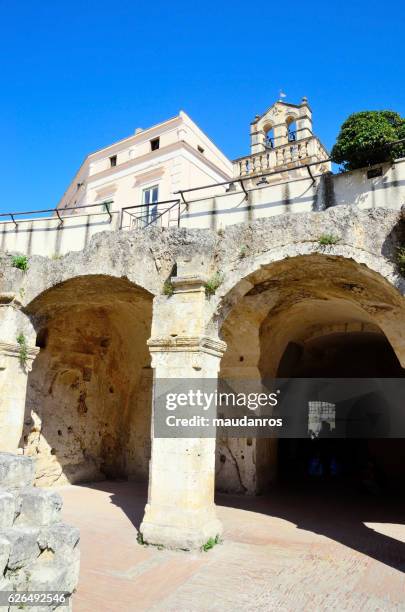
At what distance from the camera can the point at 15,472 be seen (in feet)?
12.6

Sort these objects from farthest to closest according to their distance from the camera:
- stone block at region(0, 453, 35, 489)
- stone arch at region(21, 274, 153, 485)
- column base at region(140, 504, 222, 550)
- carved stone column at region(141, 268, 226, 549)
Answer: stone arch at region(21, 274, 153, 485) → carved stone column at region(141, 268, 226, 549) → column base at region(140, 504, 222, 550) → stone block at region(0, 453, 35, 489)

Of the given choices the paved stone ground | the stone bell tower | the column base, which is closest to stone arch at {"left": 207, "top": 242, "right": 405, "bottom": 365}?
the column base

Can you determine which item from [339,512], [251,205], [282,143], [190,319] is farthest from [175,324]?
[282,143]

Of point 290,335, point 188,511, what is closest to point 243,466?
point 290,335

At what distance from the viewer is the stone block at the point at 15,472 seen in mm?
3781

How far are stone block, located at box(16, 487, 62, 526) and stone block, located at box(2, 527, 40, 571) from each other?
180 millimetres

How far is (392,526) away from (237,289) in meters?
4.67

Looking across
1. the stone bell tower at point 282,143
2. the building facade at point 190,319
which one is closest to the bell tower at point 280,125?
the stone bell tower at point 282,143

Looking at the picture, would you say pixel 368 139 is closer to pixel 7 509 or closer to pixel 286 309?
pixel 286 309

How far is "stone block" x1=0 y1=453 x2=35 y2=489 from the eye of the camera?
378cm

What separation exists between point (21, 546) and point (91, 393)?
8637 millimetres

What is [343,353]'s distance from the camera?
14039 millimetres

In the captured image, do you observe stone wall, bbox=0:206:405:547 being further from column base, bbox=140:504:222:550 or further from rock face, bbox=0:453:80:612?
rock face, bbox=0:453:80:612


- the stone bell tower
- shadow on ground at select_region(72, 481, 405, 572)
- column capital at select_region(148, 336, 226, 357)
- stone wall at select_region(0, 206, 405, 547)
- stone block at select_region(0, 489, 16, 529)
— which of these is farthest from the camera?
the stone bell tower
